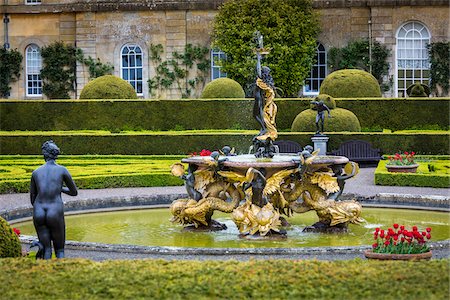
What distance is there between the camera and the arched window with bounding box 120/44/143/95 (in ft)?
123

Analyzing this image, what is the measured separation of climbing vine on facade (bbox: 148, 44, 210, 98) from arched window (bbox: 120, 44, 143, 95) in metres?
0.73

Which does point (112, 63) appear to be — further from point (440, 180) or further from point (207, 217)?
point (207, 217)

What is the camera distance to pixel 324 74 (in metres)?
37.0

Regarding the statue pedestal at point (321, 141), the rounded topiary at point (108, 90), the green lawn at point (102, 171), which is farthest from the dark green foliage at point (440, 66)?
the green lawn at point (102, 171)

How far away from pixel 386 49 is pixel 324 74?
8.46 feet

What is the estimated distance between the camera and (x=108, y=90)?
31578 mm

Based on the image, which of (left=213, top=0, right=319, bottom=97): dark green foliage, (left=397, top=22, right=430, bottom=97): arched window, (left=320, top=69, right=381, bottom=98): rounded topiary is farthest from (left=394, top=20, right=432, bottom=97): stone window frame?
(left=320, top=69, right=381, bottom=98): rounded topiary

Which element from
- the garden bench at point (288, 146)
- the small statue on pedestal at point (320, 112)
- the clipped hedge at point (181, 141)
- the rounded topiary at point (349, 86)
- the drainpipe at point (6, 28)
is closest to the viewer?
the small statue on pedestal at point (320, 112)

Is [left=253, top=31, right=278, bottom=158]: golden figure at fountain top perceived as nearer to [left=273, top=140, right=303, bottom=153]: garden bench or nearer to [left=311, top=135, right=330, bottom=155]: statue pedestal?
[left=311, top=135, right=330, bottom=155]: statue pedestal

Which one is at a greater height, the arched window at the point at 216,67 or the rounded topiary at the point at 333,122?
the arched window at the point at 216,67

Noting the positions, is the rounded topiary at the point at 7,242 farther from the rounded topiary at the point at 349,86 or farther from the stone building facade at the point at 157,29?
the stone building facade at the point at 157,29

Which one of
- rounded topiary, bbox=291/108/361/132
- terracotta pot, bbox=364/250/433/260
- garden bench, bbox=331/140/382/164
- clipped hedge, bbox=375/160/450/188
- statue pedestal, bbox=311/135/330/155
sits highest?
rounded topiary, bbox=291/108/361/132

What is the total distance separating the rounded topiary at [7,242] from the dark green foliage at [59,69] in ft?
91.1

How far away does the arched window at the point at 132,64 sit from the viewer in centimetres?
3750
